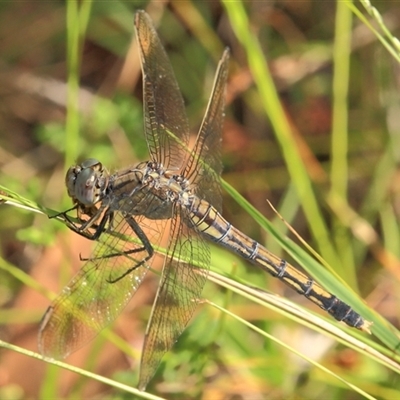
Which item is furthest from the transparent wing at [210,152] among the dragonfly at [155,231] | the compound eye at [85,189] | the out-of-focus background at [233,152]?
the compound eye at [85,189]

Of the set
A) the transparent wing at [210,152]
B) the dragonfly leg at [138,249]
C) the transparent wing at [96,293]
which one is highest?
the transparent wing at [210,152]

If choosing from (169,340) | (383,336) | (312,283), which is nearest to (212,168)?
(312,283)

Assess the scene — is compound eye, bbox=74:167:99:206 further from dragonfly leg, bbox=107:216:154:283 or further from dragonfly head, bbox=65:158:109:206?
dragonfly leg, bbox=107:216:154:283

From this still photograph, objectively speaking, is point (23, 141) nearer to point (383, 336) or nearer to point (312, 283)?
point (312, 283)

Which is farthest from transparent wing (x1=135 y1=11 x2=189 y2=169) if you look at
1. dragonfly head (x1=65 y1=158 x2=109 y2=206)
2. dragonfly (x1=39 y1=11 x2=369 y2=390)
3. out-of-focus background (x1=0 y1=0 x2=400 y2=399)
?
out-of-focus background (x1=0 y1=0 x2=400 y2=399)

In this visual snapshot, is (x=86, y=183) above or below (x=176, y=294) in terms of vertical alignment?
above

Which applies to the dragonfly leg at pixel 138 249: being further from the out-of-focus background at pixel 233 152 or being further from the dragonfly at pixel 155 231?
the out-of-focus background at pixel 233 152

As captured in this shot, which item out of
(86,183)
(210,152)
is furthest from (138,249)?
(210,152)

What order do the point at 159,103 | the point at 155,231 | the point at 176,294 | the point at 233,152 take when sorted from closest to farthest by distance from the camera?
the point at 176,294, the point at 155,231, the point at 159,103, the point at 233,152

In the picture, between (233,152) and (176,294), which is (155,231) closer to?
(176,294)
